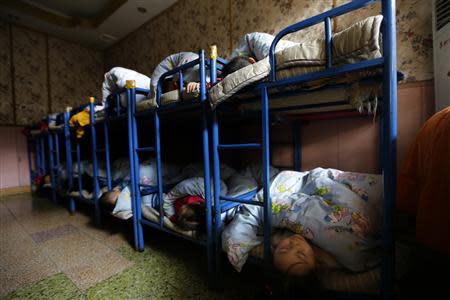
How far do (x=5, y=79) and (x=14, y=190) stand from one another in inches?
72.5

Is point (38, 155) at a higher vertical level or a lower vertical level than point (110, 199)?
higher

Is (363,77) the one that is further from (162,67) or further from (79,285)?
(79,285)

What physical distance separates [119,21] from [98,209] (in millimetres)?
3025

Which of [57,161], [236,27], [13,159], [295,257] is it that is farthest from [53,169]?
[295,257]

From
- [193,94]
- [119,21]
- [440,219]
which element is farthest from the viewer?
[119,21]

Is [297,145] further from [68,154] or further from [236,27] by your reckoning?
[68,154]

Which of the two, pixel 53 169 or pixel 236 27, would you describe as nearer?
pixel 236 27

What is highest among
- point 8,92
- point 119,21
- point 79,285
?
point 119,21

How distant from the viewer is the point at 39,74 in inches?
147

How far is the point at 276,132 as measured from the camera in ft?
6.88

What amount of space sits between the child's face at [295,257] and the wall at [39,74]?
15.2 ft

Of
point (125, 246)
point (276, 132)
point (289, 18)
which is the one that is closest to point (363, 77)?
point (276, 132)

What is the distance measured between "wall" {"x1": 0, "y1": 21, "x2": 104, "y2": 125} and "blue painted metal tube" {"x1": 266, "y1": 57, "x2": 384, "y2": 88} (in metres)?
4.47

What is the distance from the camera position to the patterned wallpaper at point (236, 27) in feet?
4.61
